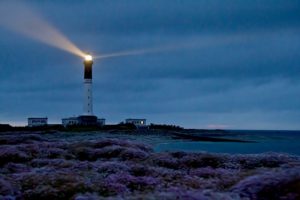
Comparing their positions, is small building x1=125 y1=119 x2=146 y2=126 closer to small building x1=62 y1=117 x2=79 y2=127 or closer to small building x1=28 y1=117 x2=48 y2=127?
small building x1=62 y1=117 x2=79 y2=127

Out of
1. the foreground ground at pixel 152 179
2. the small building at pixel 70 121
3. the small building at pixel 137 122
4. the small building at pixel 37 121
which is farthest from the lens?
the small building at pixel 137 122

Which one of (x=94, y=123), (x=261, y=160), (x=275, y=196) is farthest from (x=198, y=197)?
(x=94, y=123)

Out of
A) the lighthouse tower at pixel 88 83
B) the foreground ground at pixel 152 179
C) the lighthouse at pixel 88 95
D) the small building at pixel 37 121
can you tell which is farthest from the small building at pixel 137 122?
the foreground ground at pixel 152 179

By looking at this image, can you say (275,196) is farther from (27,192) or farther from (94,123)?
(94,123)

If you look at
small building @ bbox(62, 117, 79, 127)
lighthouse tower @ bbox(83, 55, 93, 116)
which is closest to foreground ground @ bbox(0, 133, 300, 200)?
lighthouse tower @ bbox(83, 55, 93, 116)

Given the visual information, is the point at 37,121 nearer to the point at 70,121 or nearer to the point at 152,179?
the point at 70,121

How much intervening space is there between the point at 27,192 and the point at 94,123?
11295cm

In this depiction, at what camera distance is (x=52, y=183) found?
1477 centimetres

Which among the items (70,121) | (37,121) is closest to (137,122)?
(70,121)

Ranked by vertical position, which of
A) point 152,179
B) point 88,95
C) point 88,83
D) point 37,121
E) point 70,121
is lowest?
point 152,179

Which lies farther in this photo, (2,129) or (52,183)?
(2,129)

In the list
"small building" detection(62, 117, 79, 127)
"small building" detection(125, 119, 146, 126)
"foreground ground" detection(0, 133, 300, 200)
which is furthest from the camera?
"small building" detection(125, 119, 146, 126)

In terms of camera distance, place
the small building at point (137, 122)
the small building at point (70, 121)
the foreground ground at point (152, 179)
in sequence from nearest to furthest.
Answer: the foreground ground at point (152, 179)
the small building at point (70, 121)
the small building at point (137, 122)

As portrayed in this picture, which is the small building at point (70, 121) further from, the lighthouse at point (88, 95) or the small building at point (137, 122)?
the small building at point (137, 122)
